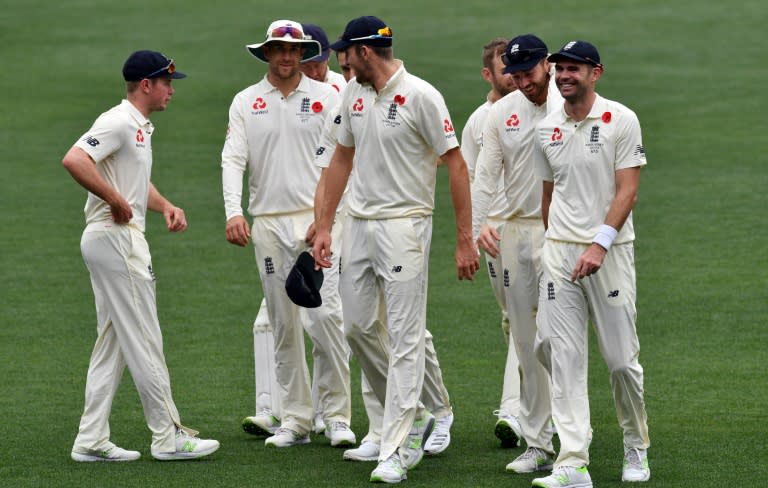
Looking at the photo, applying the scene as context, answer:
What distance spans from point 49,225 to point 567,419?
11.9 metres

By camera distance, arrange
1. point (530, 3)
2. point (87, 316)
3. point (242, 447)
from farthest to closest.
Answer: point (530, 3), point (87, 316), point (242, 447)

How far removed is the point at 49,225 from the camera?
61.0ft

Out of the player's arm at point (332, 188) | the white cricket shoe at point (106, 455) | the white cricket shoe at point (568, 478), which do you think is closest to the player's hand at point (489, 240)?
the player's arm at point (332, 188)

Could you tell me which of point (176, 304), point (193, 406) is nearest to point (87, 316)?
point (176, 304)

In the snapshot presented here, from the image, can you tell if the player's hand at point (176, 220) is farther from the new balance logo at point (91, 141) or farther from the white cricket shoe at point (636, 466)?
the white cricket shoe at point (636, 466)

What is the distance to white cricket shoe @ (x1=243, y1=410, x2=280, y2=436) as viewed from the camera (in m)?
9.74

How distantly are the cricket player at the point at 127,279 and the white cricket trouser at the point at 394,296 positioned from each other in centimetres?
129

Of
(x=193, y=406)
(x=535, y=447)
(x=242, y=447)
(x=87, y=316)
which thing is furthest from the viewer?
(x=87, y=316)

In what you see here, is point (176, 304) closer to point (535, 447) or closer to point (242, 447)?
point (242, 447)

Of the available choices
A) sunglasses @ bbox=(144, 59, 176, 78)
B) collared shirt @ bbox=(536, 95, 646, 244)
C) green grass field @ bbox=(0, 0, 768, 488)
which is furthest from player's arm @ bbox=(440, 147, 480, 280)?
sunglasses @ bbox=(144, 59, 176, 78)

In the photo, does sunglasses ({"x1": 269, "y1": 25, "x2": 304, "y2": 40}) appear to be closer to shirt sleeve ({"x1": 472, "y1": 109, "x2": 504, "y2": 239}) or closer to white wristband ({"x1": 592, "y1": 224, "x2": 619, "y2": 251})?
shirt sleeve ({"x1": 472, "y1": 109, "x2": 504, "y2": 239})

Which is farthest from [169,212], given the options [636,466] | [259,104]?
[636,466]

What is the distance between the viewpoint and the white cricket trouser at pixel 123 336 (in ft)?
28.9

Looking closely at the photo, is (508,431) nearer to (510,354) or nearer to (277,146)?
(510,354)
